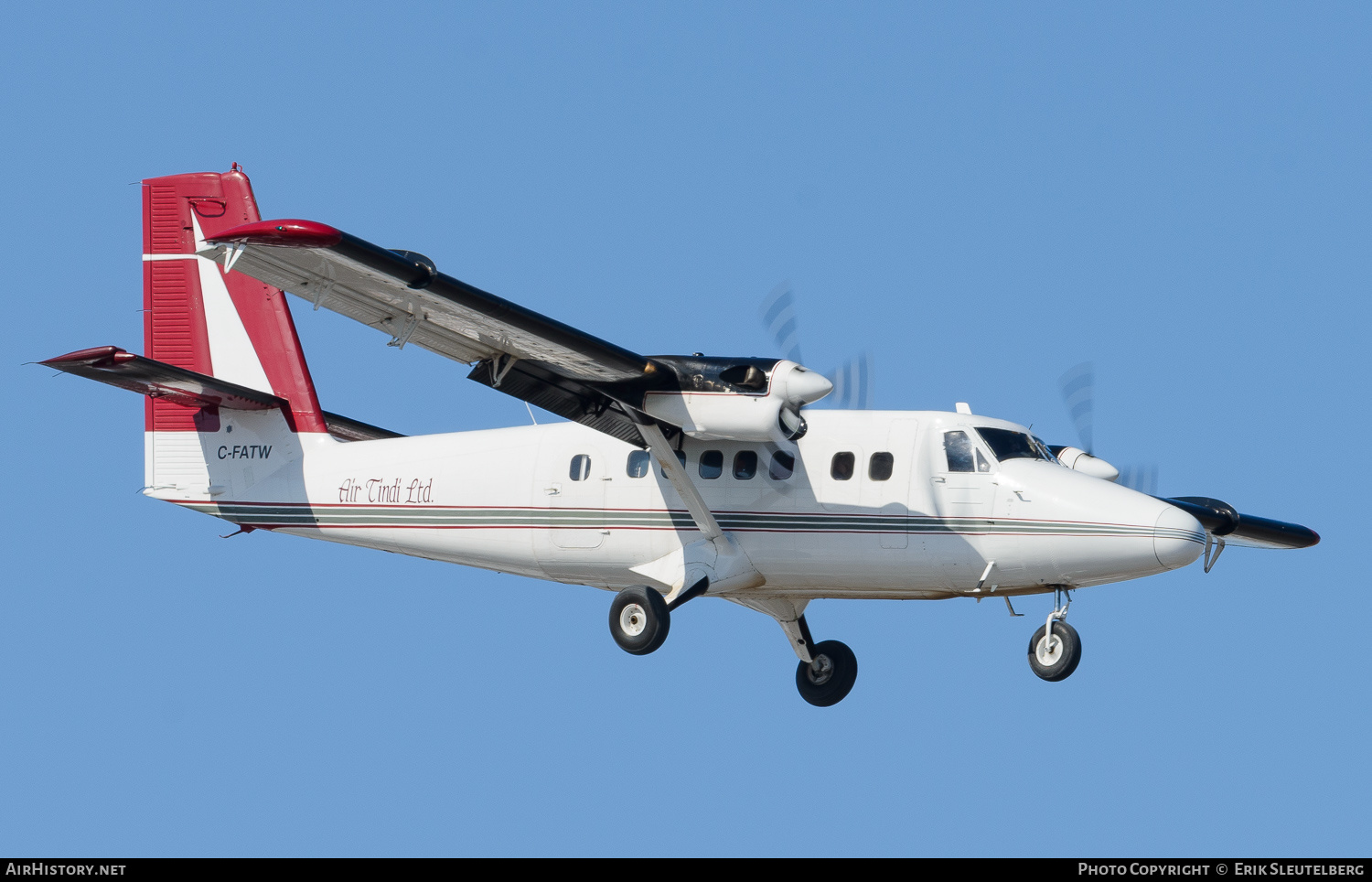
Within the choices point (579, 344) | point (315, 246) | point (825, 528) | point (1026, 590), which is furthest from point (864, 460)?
point (315, 246)

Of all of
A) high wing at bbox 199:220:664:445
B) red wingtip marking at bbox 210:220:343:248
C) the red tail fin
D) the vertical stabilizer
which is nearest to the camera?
red wingtip marking at bbox 210:220:343:248

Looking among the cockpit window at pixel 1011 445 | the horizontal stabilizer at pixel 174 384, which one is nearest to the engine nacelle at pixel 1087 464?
the cockpit window at pixel 1011 445

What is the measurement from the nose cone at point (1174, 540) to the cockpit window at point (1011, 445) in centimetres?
153

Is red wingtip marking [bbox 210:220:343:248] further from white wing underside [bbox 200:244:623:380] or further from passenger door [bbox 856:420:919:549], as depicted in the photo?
passenger door [bbox 856:420:919:549]

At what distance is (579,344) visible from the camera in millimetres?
17047

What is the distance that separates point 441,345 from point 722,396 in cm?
269

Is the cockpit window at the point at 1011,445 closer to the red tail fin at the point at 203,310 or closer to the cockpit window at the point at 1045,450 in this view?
the cockpit window at the point at 1045,450

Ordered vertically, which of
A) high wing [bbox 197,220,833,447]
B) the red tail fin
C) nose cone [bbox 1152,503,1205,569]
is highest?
Result: the red tail fin

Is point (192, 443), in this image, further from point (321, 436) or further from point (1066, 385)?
point (1066, 385)

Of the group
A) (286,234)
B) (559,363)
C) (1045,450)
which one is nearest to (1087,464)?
(1045,450)

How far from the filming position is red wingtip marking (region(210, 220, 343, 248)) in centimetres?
1466

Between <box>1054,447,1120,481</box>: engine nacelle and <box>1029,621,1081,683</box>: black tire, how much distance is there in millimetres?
2402

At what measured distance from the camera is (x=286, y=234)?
48.2 feet

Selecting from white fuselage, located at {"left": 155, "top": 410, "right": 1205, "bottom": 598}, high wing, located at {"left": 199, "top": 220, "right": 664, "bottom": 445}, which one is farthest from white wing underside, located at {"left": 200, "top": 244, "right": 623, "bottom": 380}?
white fuselage, located at {"left": 155, "top": 410, "right": 1205, "bottom": 598}
